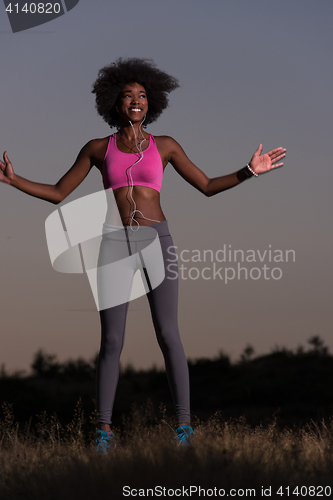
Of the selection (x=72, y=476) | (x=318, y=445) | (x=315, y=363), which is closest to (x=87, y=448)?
(x=72, y=476)

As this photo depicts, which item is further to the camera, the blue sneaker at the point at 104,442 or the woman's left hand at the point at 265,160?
the woman's left hand at the point at 265,160

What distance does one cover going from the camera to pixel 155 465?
145 inches

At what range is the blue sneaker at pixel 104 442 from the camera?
4.54 metres

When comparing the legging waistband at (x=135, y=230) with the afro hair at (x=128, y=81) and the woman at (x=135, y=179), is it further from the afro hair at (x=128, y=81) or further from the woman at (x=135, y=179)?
the afro hair at (x=128, y=81)

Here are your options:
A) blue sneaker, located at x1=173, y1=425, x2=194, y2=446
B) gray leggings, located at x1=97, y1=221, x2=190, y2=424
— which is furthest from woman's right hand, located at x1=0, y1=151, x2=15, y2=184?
blue sneaker, located at x1=173, y1=425, x2=194, y2=446

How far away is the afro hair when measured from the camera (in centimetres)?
558

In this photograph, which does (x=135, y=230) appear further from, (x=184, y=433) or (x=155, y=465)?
(x=155, y=465)

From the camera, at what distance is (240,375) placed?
22609 mm

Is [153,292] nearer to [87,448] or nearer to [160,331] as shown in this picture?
[160,331]

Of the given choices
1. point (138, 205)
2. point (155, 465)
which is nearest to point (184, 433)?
point (155, 465)

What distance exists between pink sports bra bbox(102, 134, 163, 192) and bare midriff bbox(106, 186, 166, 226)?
0.19 ft

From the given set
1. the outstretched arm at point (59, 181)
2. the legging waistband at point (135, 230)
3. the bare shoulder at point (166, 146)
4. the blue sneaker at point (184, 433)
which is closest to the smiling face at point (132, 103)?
the bare shoulder at point (166, 146)

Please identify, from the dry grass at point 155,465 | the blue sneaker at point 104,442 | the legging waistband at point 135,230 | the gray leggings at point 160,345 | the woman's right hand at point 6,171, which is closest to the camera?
the dry grass at point 155,465

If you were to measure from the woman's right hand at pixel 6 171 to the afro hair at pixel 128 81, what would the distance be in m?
1.14
